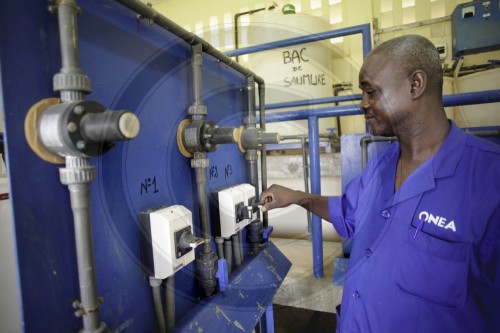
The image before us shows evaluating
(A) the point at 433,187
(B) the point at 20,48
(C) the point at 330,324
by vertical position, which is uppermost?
(B) the point at 20,48

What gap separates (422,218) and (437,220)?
3 centimetres

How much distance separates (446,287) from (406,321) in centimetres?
11

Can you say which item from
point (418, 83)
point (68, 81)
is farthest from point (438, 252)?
point (68, 81)

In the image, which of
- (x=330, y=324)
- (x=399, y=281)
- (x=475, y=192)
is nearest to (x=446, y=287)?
(x=399, y=281)

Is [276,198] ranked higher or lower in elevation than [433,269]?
higher

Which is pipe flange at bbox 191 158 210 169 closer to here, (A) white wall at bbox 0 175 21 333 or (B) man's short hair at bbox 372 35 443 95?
(B) man's short hair at bbox 372 35 443 95

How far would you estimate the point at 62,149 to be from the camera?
357mm

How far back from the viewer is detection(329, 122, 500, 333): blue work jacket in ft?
1.85

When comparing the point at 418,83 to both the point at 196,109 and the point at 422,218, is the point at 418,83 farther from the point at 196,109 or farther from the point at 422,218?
the point at 196,109

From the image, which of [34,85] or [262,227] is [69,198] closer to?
[34,85]

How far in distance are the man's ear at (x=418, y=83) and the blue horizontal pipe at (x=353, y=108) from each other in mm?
392

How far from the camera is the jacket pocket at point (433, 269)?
22.2 inches

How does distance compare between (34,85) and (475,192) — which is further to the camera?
(475,192)

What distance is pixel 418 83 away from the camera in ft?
2.10
